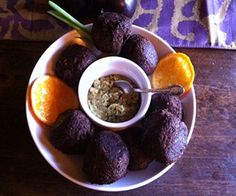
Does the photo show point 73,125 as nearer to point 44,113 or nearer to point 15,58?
point 44,113

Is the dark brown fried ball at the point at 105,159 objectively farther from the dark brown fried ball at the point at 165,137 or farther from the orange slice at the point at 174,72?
the orange slice at the point at 174,72

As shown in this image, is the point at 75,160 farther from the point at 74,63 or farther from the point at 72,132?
the point at 74,63

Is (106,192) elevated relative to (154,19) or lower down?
lower down

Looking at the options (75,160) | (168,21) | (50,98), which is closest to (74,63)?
(50,98)

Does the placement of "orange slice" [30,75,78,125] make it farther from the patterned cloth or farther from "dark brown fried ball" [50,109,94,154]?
the patterned cloth

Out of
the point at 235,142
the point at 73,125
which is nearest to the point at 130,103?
the point at 73,125

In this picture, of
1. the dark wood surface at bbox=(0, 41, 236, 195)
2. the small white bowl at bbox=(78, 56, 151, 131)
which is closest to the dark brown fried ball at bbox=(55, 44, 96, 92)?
the small white bowl at bbox=(78, 56, 151, 131)

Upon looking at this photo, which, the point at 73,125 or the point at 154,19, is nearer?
the point at 73,125

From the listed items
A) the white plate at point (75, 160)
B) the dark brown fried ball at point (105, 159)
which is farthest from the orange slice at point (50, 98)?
the dark brown fried ball at point (105, 159)
